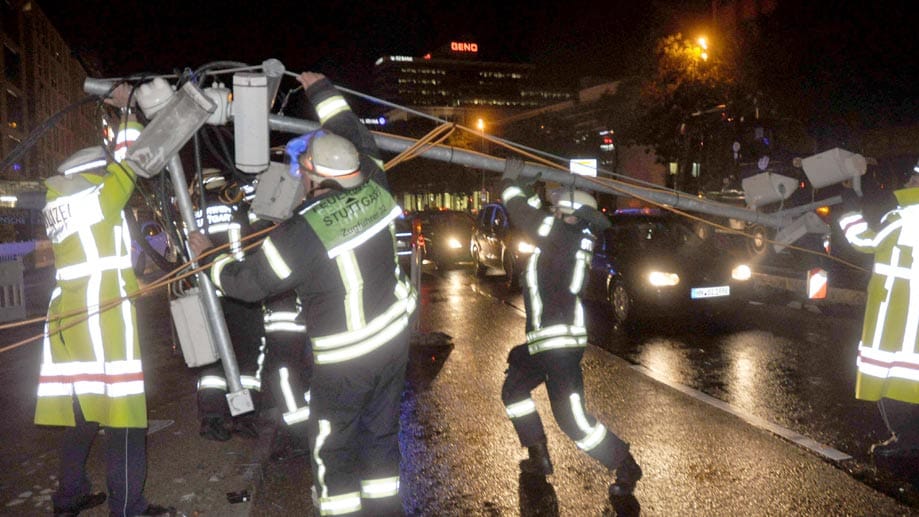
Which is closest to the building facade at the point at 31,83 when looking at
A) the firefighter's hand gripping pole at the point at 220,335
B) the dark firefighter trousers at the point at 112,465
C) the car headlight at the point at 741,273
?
the car headlight at the point at 741,273

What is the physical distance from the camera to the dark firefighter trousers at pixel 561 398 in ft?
14.8

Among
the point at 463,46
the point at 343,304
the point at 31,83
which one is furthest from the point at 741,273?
the point at 463,46

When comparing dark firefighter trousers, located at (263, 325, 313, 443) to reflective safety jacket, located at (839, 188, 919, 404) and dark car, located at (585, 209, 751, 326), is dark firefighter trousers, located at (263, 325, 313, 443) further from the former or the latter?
dark car, located at (585, 209, 751, 326)

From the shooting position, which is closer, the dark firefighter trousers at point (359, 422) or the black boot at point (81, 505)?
the dark firefighter trousers at point (359, 422)

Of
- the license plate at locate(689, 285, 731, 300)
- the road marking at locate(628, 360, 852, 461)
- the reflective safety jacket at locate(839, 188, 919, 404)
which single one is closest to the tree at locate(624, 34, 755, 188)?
the license plate at locate(689, 285, 731, 300)

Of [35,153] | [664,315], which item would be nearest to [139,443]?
[664,315]

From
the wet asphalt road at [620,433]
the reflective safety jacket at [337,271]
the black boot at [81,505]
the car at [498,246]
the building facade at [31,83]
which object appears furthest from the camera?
the building facade at [31,83]

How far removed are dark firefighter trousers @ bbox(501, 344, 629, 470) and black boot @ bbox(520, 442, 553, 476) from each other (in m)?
0.05

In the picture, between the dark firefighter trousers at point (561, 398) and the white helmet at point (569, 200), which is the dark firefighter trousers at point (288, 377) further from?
the white helmet at point (569, 200)

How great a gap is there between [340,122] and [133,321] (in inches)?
62.2

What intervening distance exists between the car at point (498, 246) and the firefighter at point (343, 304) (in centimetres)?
1001

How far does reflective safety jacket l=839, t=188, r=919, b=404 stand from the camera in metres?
4.52

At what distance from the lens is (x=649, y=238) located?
11.2 meters

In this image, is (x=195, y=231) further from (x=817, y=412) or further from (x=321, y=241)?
(x=817, y=412)
